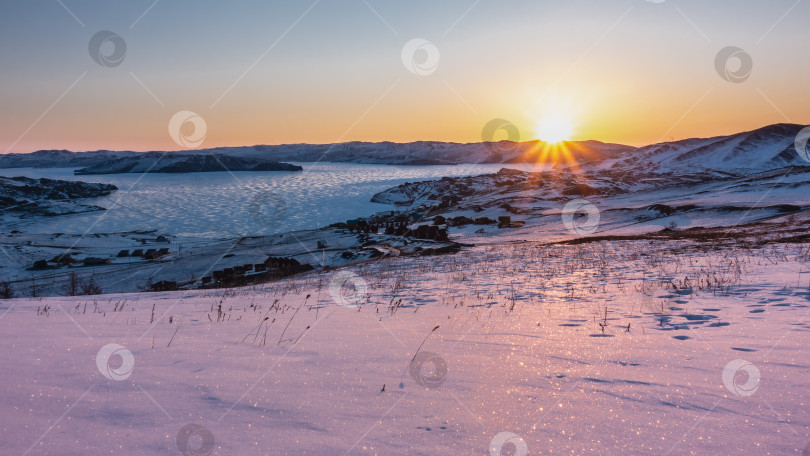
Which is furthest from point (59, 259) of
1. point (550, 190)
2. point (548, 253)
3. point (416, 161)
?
point (416, 161)

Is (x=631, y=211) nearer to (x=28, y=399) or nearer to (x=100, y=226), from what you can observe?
(x=28, y=399)

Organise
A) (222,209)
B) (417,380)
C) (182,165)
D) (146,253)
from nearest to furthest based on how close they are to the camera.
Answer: (417,380)
(146,253)
(222,209)
(182,165)

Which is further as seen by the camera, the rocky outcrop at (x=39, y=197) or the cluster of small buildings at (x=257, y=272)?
the rocky outcrop at (x=39, y=197)

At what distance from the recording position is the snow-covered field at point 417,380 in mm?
2398

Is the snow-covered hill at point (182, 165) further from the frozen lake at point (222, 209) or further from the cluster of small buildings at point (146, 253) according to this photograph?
the cluster of small buildings at point (146, 253)

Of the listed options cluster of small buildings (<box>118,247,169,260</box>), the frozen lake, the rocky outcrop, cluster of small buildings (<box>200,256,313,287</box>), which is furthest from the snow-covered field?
the rocky outcrop

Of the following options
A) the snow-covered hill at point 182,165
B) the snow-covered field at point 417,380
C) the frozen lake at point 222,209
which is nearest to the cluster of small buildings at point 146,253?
the frozen lake at point 222,209

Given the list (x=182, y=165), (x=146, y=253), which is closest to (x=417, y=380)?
(x=146, y=253)

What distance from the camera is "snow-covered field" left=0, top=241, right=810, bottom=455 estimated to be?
2398 millimetres

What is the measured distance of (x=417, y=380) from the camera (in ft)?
11.2

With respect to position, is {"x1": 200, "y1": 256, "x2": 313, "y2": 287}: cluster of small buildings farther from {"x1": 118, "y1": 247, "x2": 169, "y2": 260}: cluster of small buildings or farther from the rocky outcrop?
the rocky outcrop

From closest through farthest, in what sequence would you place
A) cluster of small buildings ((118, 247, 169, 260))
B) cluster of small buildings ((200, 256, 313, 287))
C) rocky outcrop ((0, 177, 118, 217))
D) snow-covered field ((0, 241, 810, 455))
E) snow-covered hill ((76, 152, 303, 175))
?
snow-covered field ((0, 241, 810, 455)) < cluster of small buildings ((200, 256, 313, 287)) < cluster of small buildings ((118, 247, 169, 260)) < rocky outcrop ((0, 177, 118, 217)) < snow-covered hill ((76, 152, 303, 175))

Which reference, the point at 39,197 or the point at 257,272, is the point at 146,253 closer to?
the point at 257,272

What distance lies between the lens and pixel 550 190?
55375 millimetres
